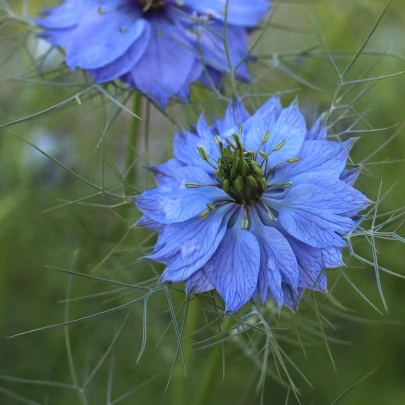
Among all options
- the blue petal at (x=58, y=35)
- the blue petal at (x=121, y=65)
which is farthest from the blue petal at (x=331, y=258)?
the blue petal at (x=58, y=35)

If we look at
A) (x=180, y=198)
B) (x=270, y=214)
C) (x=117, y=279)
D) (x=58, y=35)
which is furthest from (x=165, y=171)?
(x=117, y=279)

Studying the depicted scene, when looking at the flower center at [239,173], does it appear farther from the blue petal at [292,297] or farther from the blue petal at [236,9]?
the blue petal at [236,9]

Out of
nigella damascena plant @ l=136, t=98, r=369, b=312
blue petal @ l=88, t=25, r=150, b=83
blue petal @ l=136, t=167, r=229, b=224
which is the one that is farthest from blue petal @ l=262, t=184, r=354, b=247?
blue petal @ l=88, t=25, r=150, b=83

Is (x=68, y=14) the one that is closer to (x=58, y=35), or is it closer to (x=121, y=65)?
(x=58, y=35)

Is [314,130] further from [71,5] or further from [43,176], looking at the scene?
[43,176]

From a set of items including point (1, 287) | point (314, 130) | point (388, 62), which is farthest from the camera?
point (388, 62)

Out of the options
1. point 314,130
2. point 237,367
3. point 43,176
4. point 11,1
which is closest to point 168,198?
point 314,130

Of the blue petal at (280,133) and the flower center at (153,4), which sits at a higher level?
the flower center at (153,4)
